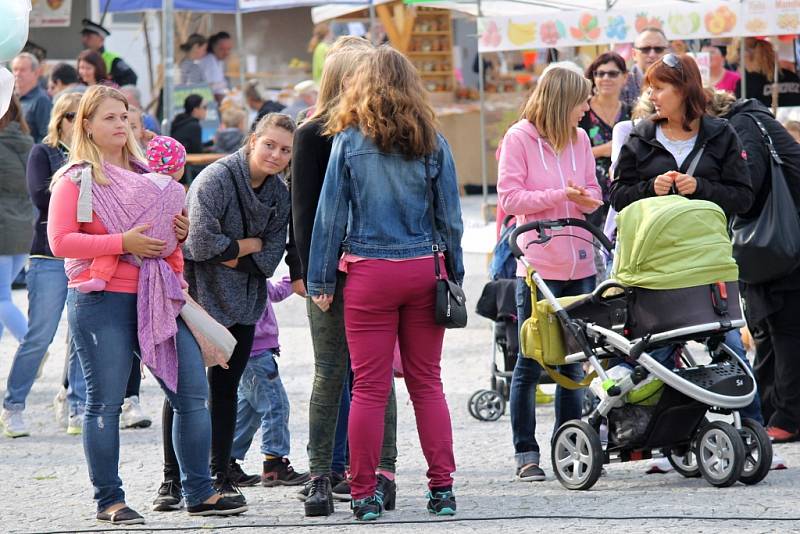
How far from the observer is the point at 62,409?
314 inches

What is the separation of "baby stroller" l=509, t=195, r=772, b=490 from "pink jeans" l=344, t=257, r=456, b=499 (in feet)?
2.71

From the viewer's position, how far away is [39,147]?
7.37 meters

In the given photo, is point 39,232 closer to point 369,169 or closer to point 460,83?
point 369,169

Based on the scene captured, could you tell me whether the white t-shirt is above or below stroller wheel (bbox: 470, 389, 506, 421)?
above

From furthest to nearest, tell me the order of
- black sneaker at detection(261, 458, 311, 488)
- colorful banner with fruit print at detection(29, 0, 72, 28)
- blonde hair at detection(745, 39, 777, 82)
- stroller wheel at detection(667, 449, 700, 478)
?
colorful banner with fruit print at detection(29, 0, 72, 28) < blonde hair at detection(745, 39, 777, 82) < black sneaker at detection(261, 458, 311, 488) < stroller wheel at detection(667, 449, 700, 478)

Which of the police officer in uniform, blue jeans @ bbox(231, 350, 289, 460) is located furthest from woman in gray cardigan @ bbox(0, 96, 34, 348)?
the police officer in uniform

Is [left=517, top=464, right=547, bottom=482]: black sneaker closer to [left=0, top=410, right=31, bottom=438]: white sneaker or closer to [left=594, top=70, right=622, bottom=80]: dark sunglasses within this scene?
[left=594, top=70, right=622, bottom=80]: dark sunglasses

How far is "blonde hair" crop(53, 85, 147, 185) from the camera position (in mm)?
5344

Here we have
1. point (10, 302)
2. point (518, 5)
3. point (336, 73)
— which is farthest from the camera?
point (518, 5)

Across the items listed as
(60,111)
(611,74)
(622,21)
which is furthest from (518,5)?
(60,111)

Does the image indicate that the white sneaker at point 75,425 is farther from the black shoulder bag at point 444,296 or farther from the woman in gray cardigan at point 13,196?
the black shoulder bag at point 444,296

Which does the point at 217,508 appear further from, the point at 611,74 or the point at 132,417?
the point at 611,74

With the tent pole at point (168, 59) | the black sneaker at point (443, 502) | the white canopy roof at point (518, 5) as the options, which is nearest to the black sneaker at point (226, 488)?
the black sneaker at point (443, 502)

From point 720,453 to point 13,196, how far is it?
467 centimetres
